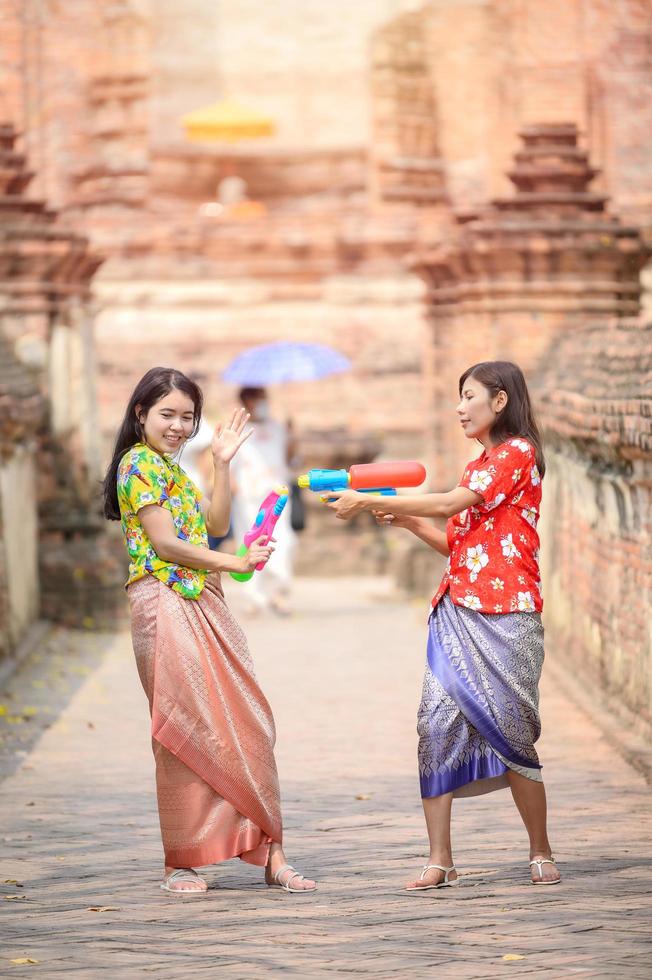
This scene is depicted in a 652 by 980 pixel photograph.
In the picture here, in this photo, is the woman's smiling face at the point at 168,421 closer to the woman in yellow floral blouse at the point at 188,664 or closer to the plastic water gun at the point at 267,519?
the woman in yellow floral blouse at the point at 188,664

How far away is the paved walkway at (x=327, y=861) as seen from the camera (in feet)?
17.6

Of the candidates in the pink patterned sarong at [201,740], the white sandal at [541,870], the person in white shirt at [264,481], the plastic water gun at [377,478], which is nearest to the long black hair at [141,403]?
the pink patterned sarong at [201,740]

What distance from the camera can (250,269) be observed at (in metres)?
23.1

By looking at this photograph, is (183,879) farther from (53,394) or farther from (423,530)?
(53,394)

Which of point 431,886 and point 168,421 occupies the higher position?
point 168,421

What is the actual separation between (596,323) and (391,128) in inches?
469

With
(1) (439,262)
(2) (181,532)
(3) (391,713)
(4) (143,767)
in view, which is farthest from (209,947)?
(1) (439,262)

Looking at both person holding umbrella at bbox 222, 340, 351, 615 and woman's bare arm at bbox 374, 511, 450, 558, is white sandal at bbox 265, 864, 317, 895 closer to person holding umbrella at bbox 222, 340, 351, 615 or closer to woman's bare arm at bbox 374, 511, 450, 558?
woman's bare arm at bbox 374, 511, 450, 558

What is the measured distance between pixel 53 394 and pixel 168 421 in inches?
313

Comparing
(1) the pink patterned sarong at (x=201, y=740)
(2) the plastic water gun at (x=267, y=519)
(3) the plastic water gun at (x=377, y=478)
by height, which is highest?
(3) the plastic water gun at (x=377, y=478)

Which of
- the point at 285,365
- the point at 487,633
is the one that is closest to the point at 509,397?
the point at 487,633

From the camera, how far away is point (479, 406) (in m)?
6.29

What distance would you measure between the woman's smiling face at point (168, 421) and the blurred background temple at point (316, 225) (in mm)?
5167

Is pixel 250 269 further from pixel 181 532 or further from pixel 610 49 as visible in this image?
pixel 181 532
